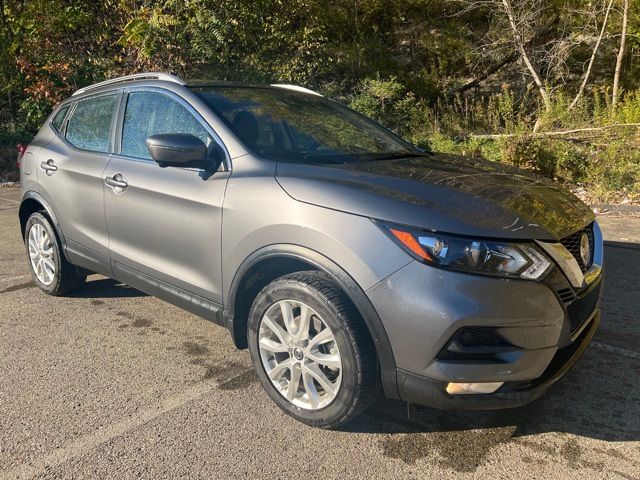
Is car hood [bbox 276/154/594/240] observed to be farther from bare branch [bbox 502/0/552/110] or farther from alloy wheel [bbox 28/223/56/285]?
bare branch [bbox 502/0/552/110]

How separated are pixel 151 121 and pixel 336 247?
5.96ft

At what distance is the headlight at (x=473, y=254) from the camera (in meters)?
2.21

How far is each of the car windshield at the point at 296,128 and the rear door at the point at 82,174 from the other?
0.95 meters

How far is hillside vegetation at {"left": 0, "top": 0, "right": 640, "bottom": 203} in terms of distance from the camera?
1022 centimetres

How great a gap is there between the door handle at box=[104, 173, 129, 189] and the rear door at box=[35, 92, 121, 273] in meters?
0.11

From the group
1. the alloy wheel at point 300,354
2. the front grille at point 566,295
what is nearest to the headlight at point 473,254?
the front grille at point 566,295

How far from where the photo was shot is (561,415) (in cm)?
272

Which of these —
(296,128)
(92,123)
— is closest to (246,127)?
(296,128)

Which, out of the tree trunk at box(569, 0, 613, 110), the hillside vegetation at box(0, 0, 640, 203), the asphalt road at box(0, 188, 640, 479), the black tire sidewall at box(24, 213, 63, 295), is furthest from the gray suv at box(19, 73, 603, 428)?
the tree trunk at box(569, 0, 613, 110)

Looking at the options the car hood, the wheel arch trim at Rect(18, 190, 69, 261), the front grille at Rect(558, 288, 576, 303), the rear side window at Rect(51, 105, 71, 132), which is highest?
the rear side window at Rect(51, 105, 71, 132)

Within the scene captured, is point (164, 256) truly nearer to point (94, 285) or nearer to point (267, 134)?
point (267, 134)

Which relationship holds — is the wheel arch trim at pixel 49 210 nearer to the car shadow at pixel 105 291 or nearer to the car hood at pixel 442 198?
the car shadow at pixel 105 291

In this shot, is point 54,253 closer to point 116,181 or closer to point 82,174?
point 82,174

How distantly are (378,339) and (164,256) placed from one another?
4.94 feet
